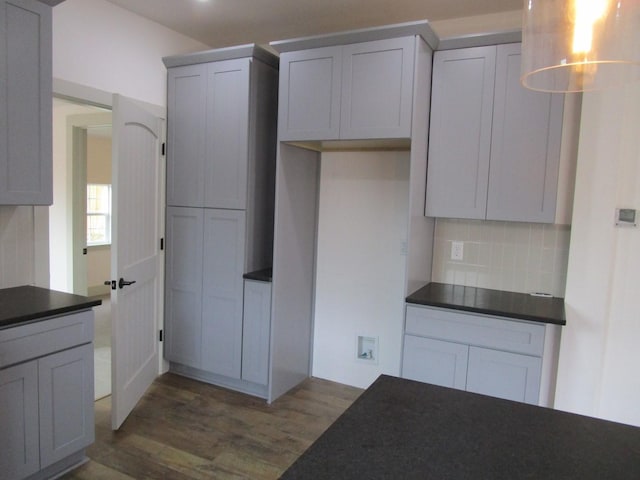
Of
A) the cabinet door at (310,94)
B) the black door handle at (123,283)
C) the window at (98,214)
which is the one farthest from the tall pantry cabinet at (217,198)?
the window at (98,214)

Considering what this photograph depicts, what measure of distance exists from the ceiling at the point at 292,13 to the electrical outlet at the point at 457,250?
156 cm

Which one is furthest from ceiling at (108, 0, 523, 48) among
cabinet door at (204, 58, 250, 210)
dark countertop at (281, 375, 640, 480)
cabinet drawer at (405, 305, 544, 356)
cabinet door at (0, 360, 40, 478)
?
dark countertop at (281, 375, 640, 480)

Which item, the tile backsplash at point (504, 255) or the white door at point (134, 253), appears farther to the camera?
the tile backsplash at point (504, 255)

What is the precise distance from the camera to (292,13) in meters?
3.11

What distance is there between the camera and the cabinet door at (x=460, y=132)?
2.71 m

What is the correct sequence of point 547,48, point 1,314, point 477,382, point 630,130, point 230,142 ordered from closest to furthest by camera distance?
point 547,48, point 1,314, point 630,130, point 477,382, point 230,142

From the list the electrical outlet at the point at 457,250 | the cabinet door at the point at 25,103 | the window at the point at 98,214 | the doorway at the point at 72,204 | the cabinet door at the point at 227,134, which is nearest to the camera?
the cabinet door at the point at 25,103

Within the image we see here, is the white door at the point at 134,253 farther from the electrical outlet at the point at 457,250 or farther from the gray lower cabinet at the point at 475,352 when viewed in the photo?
the electrical outlet at the point at 457,250

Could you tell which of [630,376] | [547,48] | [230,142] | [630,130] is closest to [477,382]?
[630,376]

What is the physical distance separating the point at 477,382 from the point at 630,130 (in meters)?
1.58

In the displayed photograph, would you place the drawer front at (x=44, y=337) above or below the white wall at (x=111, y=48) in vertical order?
below

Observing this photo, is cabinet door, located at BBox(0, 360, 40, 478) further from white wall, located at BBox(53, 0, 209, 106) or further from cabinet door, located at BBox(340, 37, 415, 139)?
cabinet door, located at BBox(340, 37, 415, 139)

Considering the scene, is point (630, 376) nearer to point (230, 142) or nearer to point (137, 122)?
point (230, 142)

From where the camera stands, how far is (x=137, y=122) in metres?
2.98
